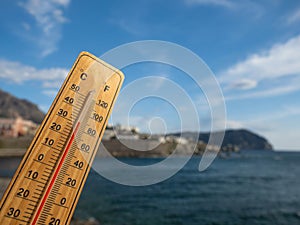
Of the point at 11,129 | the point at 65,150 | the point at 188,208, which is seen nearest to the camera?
the point at 65,150

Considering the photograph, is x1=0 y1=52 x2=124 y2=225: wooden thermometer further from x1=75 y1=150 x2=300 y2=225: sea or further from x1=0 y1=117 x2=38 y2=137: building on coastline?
x1=0 y1=117 x2=38 y2=137: building on coastline

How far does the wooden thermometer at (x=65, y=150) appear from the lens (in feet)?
4.99

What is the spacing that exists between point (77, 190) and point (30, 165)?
34cm

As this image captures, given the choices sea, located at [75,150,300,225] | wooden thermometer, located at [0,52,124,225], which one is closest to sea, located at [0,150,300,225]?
sea, located at [75,150,300,225]

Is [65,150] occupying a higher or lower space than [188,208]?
higher

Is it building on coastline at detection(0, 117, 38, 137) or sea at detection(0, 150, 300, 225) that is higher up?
building on coastline at detection(0, 117, 38, 137)

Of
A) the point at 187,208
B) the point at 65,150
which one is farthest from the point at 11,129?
the point at 65,150

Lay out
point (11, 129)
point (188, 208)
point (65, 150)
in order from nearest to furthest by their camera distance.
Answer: point (65, 150), point (188, 208), point (11, 129)

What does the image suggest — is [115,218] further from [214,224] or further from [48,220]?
[48,220]

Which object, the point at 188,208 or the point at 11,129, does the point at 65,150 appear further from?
the point at 11,129

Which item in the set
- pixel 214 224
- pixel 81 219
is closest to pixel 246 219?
pixel 214 224

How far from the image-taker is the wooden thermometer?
1.52 meters

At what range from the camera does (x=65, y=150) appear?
5.62 ft

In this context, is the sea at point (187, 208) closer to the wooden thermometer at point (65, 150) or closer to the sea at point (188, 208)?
the sea at point (188, 208)
